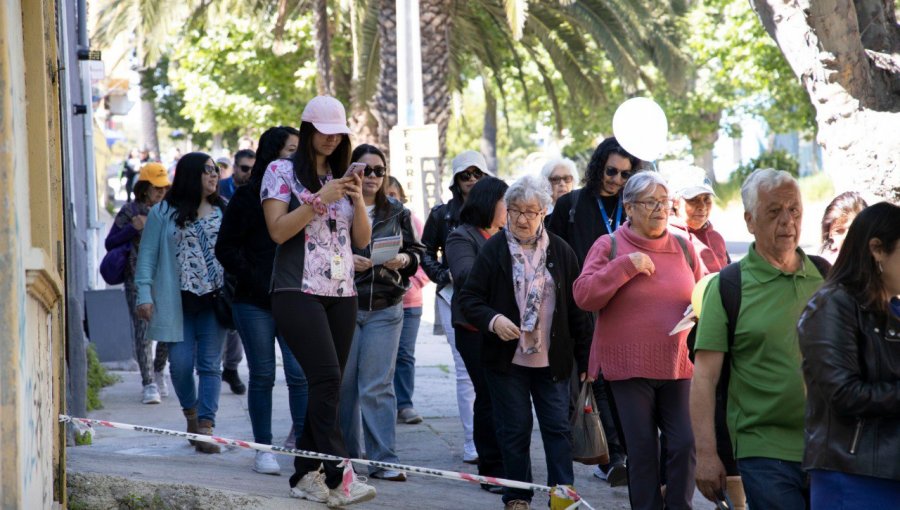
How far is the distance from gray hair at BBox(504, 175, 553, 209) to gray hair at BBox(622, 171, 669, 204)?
52 centimetres

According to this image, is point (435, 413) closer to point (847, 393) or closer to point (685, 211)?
point (685, 211)

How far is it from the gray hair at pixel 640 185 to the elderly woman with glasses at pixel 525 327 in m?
0.55

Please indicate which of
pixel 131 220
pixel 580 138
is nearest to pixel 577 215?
pixel 131 220

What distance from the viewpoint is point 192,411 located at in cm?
779

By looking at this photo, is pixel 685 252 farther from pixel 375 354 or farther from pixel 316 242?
pixel 375 354

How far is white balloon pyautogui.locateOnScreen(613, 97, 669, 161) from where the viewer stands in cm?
702

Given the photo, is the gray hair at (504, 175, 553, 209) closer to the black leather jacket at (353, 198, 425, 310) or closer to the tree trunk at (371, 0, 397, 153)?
the black leather jacket at (353, 198, 425, 310)

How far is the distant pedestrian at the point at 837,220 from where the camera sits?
227 inches

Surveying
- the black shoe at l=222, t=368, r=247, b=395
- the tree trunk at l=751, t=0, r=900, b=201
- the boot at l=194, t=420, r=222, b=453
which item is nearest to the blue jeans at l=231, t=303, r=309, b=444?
the boot at l=194, t=420, r=222, b=453

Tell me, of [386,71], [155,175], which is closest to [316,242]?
[155,175]

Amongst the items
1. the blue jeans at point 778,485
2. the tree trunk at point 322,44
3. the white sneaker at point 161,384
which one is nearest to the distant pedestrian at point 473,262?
the blue jeans at point 778,485

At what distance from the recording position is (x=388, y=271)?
7.07 metres

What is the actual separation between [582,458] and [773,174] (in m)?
2.34

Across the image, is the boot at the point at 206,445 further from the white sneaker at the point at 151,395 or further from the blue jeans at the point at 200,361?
the white sneaker at the point at 151,395
